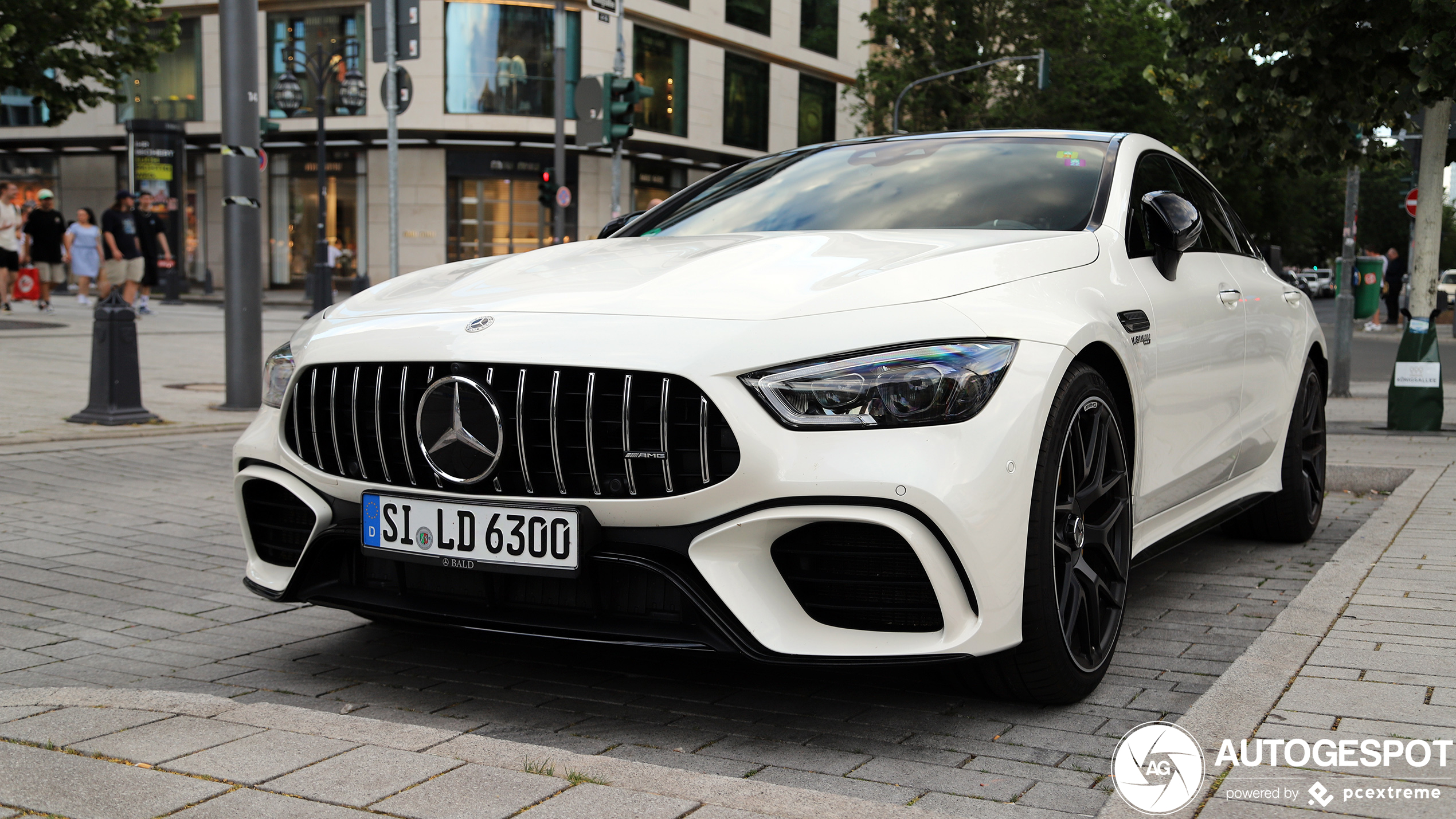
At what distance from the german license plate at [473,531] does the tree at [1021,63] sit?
36842 mm

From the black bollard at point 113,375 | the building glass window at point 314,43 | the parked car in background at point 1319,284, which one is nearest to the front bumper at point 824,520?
the black bollard at point 113,375

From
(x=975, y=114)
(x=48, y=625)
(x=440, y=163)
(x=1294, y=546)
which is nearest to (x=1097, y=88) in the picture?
(x=975, y=114)

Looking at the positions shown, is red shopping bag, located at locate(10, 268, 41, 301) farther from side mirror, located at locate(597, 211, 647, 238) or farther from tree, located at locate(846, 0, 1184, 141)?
tree, located at locate(846, 0, 1184, 141)

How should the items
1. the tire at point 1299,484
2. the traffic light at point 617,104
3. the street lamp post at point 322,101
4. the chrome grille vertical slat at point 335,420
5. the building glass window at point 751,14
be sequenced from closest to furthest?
the chrome grille vertical slat at point 335,420
the tire at point 1299,484
the traffic light at point 617,104
the street lamp post at point 322,101
the building glass window at point 751,14

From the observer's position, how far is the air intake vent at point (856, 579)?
114 inches

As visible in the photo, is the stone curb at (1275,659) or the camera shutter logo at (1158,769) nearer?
the camera shutter logo at (1158,769)

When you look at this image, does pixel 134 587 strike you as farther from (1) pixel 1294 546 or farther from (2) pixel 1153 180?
(1) pixel 1294 546

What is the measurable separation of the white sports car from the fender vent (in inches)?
0.6

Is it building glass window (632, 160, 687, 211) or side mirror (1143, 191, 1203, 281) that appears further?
building glass window (632, 160, 687, 211)

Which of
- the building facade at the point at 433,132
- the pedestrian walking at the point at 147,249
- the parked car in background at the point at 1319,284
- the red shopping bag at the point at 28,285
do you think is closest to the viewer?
the red shopping bag at the point at 28,285

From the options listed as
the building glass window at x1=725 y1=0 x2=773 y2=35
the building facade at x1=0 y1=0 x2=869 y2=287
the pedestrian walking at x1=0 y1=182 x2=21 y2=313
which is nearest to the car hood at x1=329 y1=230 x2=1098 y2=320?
the pedestrian walking at x1=0 y1=182 x2=21 y2=313

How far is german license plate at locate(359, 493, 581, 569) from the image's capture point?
9.74 ft

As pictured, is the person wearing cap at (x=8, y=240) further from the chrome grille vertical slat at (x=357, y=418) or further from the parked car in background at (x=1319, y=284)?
the parked car in background at (x=1319, y=284)

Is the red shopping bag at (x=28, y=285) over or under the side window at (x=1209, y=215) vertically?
under
